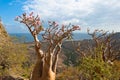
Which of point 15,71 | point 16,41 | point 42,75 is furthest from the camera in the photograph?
point 16,41

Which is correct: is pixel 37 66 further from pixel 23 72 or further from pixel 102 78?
pixel 23 72

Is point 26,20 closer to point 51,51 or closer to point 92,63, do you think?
point 51,51

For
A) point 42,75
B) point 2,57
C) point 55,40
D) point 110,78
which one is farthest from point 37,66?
point 2,57

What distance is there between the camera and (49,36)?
1543cm

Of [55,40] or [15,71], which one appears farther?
[15,71]

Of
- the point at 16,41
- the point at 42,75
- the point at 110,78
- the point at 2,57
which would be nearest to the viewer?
the point at 42,75

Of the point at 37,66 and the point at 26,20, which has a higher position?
the point at 26,20

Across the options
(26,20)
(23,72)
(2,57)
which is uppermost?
(26,20)

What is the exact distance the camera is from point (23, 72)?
184 ft

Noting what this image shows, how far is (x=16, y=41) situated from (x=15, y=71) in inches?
304

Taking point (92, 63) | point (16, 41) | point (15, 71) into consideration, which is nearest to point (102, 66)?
point (92, 63)

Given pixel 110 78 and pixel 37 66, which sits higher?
pixel 37 66

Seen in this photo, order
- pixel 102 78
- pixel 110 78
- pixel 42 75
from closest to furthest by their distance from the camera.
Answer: pixel 42 75, pixel 102 78, pixel 110 78

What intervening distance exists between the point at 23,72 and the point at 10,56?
30.4ft
